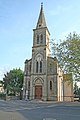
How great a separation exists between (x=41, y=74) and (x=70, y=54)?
2278 cm

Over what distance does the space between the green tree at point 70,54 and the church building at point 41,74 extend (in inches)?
729

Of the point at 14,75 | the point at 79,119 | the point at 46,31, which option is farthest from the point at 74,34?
the point at 14,75

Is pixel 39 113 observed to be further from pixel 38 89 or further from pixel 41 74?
pixel 41 74

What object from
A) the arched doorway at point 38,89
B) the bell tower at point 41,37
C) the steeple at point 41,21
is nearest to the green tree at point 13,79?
the arched doorway at point 38,89

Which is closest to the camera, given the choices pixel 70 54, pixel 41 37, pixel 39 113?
pixel 39 113

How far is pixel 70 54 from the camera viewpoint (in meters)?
24.4

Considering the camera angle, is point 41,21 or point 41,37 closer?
point 41,37

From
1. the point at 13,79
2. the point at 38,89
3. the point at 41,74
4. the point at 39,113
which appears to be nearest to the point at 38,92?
the point at 38,89

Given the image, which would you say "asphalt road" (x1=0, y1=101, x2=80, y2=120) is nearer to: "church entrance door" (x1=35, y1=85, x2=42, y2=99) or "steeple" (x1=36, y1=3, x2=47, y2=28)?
"church entrance door" (x1=35, y1=85, x2=42, y2=99)

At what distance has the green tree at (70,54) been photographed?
23606 millimetres

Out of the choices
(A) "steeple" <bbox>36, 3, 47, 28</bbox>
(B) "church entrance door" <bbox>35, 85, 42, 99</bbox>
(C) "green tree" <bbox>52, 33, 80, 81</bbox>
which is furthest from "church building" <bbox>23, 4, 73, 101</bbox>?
(C) "green tree" <bbox>52, 33, 80, 81</bbox>

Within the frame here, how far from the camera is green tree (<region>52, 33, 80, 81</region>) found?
23606 mm

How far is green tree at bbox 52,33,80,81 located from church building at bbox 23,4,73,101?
18521mm

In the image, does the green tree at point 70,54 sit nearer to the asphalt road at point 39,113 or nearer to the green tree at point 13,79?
the asphalt road at point 39,113
